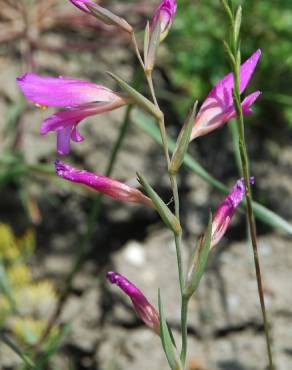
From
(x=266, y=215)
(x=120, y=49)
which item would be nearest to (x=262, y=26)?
(x=120, y=49)

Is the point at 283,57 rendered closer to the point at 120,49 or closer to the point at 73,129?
the point at 120,49

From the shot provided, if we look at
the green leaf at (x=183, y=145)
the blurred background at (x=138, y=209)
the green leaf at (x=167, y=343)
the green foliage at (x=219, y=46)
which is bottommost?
the green leaf at (x=167, y=343)

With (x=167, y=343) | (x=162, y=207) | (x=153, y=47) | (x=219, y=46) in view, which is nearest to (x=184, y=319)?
(x=167, y=343)

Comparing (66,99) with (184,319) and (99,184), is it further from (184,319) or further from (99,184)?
(184,319)

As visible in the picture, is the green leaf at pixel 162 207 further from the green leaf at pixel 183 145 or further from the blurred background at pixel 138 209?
the blurred background at pixel 138 209

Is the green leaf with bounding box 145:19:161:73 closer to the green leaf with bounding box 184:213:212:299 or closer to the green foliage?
the green leaf with bounding box 184:213:212:299

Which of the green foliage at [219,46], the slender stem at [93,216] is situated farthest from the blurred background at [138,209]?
the slender stem at [93,216]
